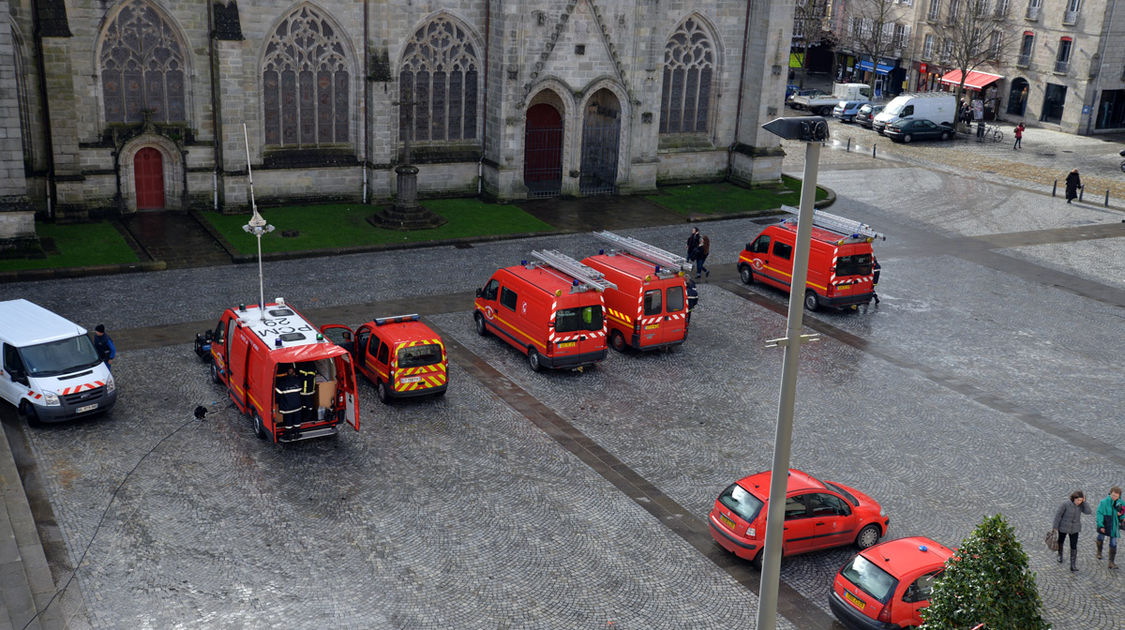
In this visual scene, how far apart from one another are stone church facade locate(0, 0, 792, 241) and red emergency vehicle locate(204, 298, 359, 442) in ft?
44.8

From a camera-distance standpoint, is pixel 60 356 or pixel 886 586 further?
pixel 60 356

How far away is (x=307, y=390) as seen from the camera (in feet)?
73.6

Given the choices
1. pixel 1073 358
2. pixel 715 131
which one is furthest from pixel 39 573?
pixel 715 131

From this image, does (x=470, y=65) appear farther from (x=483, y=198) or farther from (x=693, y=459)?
(x=693, y=459)

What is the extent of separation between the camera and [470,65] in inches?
1693

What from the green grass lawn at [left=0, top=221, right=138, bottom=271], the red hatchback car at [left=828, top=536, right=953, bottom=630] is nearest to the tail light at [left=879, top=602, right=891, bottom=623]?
the red hatchback car at [left=828, top=536, right=953, bottom=630]

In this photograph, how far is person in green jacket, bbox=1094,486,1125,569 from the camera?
19406mm

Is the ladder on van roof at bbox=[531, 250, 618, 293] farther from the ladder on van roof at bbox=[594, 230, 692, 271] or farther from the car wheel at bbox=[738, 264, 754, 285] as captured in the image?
the car wheel at bbox=[738, 264, 754, 285]

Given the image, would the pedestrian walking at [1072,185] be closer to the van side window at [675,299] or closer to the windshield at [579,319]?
the van side window at [675,299]

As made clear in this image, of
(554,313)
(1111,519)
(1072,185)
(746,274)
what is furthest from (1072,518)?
(1072,185)

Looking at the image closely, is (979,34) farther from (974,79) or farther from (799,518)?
(799,518)

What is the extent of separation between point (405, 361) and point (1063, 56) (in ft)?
186

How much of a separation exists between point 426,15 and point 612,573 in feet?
92.5

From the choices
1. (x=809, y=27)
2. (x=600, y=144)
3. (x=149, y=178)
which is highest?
(x=809, y=27)
